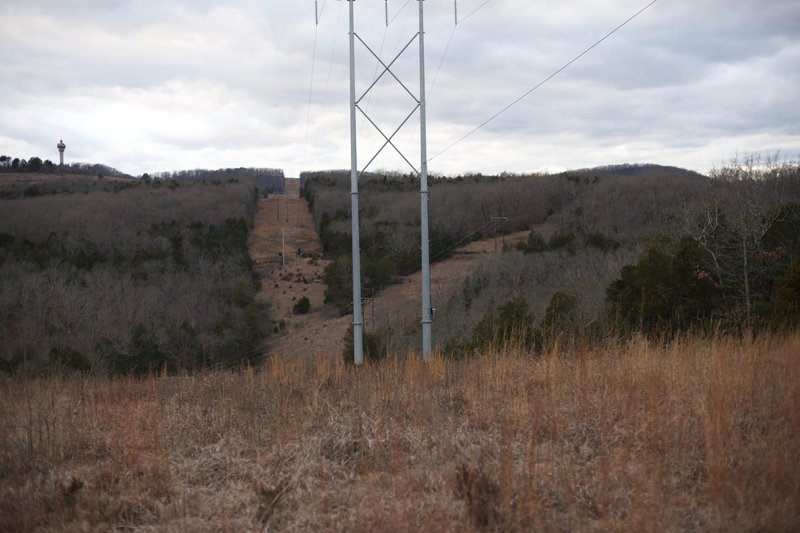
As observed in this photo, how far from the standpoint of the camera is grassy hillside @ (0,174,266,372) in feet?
122

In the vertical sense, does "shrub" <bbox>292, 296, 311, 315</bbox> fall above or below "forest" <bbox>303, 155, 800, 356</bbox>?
below

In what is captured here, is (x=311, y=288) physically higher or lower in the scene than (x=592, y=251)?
lower

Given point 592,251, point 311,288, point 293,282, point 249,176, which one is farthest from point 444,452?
point 249,176

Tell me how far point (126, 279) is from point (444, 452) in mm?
52496

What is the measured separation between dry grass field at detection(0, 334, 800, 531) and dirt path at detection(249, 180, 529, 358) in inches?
850

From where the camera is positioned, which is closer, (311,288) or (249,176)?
(311,288)

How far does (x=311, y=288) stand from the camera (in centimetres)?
5878

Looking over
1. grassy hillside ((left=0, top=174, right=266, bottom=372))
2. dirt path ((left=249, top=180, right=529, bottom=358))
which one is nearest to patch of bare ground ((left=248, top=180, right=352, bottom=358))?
dirt path ((left=249, top=180, right=529, bottom=358))

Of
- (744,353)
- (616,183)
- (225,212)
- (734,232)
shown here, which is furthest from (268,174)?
(744,353)

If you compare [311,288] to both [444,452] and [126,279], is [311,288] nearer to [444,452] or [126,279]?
[126,279]

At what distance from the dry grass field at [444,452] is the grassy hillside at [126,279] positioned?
13.2 m

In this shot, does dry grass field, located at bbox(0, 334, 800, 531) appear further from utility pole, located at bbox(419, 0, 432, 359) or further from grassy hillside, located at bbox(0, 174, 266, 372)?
grassy hillside, located at bbox(0, 174, 266, 372)

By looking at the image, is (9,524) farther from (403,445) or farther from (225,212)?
(225,212)

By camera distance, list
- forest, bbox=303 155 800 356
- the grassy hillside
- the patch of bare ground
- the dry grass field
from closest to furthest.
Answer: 1. the dry grass field
2. forest, bbox=303 155 800 356
3. the grassy hillside
4. the patch of bare ground
